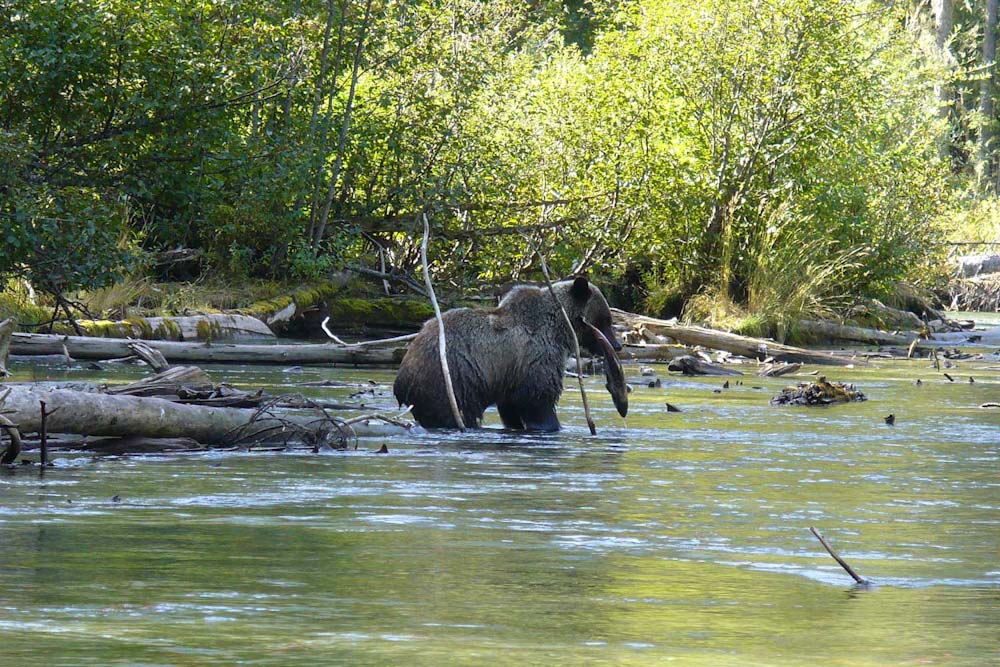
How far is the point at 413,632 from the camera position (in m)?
Result: 4.64

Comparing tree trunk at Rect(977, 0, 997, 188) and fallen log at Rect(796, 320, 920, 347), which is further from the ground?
tree trunk at Rect(977, 0, 997, 188)

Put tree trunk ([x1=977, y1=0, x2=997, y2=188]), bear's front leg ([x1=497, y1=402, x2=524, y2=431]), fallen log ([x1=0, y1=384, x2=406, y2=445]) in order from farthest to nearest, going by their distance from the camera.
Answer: tree trunk ([x1=977, y1=0, x2=997, y2=188])
bear's front leg ([x1=497, y1=402, x2=524, y2=431])
fallen log ([x1=0, y1=384, x2=406, y2=445])

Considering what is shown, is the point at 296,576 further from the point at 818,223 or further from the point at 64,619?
the point at 818,223

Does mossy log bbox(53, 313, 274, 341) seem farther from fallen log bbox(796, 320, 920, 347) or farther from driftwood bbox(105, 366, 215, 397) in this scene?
fallen log bbox(796, 320, 920, 347)

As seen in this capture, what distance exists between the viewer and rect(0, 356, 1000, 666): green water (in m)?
4.49

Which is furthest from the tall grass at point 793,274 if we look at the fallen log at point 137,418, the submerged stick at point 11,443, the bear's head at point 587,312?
the submerged stick at point 11,443

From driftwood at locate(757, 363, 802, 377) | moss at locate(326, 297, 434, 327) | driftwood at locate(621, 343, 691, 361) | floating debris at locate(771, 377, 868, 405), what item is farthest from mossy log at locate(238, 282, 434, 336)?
floating debris at locate(771, 377, 868, 405)

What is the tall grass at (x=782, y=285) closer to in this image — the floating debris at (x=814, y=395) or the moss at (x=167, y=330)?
the floating debris at (x=814, y=395)

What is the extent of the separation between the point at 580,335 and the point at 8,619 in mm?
7979

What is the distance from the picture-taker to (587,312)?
1230 cm

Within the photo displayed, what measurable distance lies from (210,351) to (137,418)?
7.28 meters

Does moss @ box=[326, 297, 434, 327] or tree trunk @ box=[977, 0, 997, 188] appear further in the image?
tree trunk @ box=[977, 0, 997, 188]

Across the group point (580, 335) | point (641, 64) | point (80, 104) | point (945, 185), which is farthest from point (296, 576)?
point (945, 185)

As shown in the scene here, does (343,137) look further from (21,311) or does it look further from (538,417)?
(538,417)
